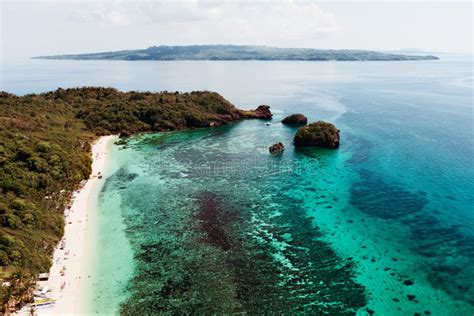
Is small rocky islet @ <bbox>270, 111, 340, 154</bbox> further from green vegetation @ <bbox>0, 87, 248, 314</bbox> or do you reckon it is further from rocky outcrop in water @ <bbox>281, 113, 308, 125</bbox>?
green vegetation @ <bbox>0, 87, 248, 314</bbox>

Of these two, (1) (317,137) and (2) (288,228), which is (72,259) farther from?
(1) (317,137)

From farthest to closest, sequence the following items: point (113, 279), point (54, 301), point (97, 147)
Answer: point (97, 147), point (113, 279), point (54, 301)

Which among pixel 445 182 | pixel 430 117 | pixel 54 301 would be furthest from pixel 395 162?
pixel 54 301

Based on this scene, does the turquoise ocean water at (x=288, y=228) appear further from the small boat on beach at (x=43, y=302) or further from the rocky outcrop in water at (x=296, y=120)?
the rocky outcrop in water at (x=296, y=120)

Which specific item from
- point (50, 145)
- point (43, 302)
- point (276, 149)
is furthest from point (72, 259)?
point (276, 149)

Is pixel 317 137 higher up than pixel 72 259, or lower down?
higher up

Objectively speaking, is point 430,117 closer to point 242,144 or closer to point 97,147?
point 242,144

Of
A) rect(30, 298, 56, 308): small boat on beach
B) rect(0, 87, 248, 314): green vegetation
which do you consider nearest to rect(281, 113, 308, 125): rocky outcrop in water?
rect(0, 87, 248, 314): green vegetation
